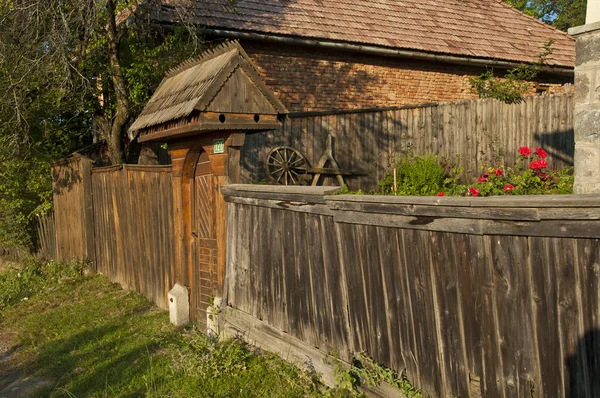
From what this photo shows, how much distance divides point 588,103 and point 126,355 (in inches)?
192

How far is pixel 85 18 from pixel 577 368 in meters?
9.04

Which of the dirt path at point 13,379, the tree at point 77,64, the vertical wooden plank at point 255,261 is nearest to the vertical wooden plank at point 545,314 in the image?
the vertical wooden plank at point 255,261

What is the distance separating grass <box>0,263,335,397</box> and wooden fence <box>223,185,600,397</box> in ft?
1.51

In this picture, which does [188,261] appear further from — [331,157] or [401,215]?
[331,157]

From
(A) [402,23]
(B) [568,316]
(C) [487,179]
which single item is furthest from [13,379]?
(A) [402,23]

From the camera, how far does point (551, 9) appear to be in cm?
3228

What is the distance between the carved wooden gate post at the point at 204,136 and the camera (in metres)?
5.78

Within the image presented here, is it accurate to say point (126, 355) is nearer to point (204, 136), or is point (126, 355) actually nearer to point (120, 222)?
point (204, 136)

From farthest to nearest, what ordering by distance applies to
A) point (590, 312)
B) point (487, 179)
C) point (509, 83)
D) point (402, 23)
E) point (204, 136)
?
1. point (402, 23)
2. point (509, 83)
3. point (487, 179)
4. point (204, 136)
5. point (590, 312)

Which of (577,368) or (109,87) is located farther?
(109,87)

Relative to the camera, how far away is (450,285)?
351 cm

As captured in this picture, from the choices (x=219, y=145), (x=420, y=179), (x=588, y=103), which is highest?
(x=588, y=103)

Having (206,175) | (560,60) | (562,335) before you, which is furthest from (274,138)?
(560,60)

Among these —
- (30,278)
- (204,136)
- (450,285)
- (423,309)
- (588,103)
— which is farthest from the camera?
(30,278)
